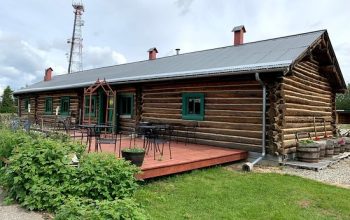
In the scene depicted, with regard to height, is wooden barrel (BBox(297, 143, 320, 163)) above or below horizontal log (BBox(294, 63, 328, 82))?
below

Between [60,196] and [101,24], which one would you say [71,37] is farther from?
[60,196]

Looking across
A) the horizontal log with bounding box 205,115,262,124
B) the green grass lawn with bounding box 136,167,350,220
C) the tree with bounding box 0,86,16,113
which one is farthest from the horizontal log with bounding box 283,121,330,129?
the tree with bounding box 0,86,16,113

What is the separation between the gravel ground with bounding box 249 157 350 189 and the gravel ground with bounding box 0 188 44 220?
17.8 ft

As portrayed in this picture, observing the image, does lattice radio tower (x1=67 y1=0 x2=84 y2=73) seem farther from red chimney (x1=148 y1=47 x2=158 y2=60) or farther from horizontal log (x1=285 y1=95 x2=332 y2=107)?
horizontal log (x1=285 y1=95 x2=332 y2=107)

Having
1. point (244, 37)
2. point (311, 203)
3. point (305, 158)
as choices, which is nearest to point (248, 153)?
point (305, 158)

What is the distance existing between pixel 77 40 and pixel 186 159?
34930 mm

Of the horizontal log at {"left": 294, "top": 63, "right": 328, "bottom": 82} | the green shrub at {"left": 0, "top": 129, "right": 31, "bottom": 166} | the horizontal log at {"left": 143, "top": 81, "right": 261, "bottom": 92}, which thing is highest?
the horizontal log at {"left": 294, "top": 63, "right": 328, "bottom": 82}

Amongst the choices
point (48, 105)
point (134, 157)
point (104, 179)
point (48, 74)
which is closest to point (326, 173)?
point (134, 157)

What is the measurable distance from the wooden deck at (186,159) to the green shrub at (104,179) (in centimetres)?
100

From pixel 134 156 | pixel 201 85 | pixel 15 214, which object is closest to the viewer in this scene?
pixel 15 214

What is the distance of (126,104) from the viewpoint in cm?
1365

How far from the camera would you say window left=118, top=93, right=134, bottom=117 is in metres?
13.2

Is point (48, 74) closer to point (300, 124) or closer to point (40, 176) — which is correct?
point (300, 124)

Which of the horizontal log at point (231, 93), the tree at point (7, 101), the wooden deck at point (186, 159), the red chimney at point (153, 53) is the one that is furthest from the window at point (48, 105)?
the tree at point (7, 101)
